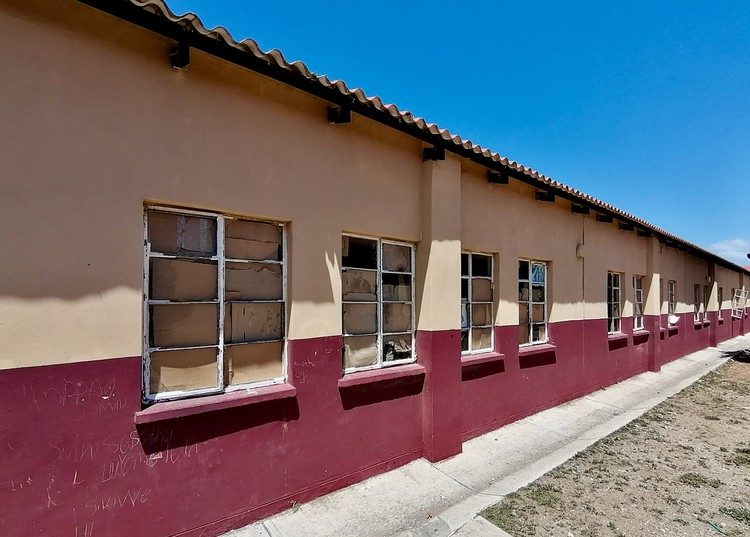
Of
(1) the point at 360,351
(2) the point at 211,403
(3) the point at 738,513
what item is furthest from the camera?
(1) the point at 360,351

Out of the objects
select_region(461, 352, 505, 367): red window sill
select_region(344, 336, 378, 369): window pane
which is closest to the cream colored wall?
→ select_region(344, 336, 378, 369): window pane

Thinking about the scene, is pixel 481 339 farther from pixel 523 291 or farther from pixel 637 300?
pixel 637 300

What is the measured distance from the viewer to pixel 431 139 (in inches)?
190

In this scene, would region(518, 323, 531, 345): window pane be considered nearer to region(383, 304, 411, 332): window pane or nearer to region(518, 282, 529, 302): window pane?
region(518, 282, 529, 302): window pane

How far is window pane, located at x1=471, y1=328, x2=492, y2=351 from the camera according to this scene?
5.98m

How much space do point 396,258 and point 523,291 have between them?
3.08m

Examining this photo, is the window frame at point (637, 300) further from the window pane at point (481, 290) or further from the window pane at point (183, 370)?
the window pane at point (183, 370)

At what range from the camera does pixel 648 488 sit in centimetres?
447

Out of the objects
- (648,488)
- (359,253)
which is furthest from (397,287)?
(648,488)

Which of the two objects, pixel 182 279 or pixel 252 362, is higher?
pixel 182 279

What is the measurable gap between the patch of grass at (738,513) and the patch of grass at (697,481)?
482mm

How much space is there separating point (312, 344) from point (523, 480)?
9.57 ft

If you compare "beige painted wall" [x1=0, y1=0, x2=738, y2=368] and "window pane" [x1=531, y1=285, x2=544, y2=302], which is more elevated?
"beige painted wall" [x1=0, y1=0, x2=738, y2=368]

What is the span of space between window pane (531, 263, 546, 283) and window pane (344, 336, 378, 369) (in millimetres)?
3732
